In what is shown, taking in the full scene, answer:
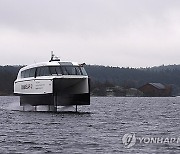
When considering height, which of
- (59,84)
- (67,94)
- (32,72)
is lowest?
(67,94)

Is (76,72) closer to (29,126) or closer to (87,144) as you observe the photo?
(29,126)

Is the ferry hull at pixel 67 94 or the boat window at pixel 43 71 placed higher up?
the boat window at pixel 43 71

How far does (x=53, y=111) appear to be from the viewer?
4903cm

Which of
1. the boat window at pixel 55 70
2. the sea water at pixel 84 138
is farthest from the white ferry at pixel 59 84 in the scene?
the sea water at pixel 84 138

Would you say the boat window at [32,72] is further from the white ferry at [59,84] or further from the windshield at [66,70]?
the windshield at [66,70]

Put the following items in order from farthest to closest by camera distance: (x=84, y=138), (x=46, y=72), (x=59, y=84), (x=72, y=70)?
1. (x=46, y=72)
2. (x=72, y=70)
3. (x=59, y=84)
4. (x=84, y=138)

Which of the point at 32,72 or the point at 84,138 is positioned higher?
the point at 32,72

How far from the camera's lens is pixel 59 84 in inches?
1868

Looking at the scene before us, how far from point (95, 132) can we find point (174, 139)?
18.5ft

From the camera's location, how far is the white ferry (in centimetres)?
4722

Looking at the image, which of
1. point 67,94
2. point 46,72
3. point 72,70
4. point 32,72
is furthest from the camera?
point 32,72

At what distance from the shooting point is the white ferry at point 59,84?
47219 millimetres

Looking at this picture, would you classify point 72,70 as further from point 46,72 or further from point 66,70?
point 46,72

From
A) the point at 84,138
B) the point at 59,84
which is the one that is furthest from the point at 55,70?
the point at 84,138
